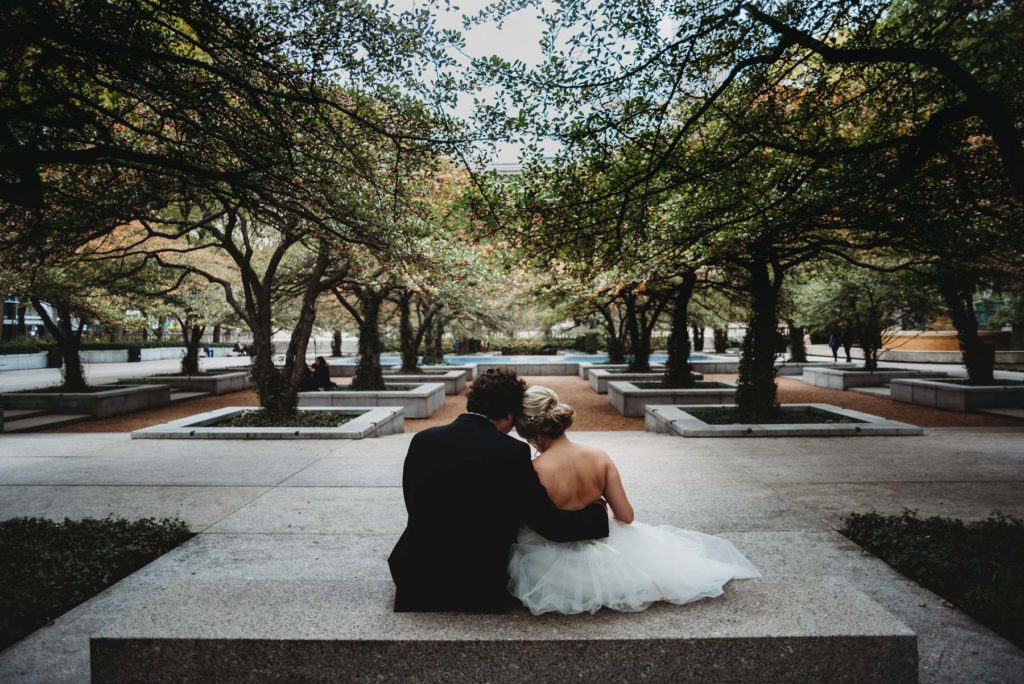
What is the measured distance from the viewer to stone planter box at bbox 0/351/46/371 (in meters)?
32.2

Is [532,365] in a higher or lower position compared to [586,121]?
lower

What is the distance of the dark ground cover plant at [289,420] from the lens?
1099 centimetres

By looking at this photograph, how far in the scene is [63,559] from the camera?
412 cm

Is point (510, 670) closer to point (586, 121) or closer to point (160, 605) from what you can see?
point (160, 605)

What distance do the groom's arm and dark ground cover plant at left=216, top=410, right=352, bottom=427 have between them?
888cm

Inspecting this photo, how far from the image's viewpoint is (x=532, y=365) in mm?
29297

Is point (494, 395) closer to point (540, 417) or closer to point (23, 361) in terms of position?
point (540, 417)

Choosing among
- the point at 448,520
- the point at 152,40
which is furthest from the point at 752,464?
the point at 152,40

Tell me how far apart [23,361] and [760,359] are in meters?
42.3

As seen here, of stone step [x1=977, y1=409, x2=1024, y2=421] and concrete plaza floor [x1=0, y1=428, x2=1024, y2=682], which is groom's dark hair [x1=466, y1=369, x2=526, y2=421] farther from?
stone step [x1=977, y1=409, x2=1024, y2=421]

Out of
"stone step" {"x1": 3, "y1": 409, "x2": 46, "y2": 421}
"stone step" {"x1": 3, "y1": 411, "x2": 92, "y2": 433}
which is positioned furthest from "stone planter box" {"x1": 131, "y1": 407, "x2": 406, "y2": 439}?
"stone step" {"x1": 3, "y1": 409, "x2": 46, "y2": 421}

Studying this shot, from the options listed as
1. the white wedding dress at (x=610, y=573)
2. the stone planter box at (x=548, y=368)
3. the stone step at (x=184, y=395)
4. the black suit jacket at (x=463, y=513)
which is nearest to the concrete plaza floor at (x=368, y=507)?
the white wedding dress at (x=610, y=573)

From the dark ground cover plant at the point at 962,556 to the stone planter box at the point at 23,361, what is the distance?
42474 millimetres

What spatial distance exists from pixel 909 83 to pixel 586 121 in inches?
159
